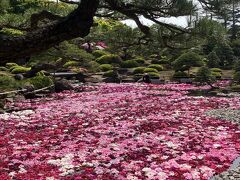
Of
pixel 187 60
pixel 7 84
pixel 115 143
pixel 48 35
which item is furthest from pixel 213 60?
pixel 48 35

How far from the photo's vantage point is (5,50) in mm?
3564

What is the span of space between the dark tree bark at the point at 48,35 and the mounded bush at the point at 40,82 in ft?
81.7

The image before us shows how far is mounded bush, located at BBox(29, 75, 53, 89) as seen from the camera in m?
28.2

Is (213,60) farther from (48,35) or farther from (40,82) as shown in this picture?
(48,35)

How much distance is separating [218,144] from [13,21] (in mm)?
7286

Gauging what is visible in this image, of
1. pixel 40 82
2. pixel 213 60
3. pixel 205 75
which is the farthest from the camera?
pixel 213 60

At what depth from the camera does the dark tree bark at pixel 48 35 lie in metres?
3.60

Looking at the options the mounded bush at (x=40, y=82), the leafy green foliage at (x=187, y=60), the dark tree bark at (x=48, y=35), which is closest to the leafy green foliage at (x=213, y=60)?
the leafy green foliage at (x=187, y=60)

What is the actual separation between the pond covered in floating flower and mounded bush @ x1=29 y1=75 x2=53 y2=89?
27.8 feet

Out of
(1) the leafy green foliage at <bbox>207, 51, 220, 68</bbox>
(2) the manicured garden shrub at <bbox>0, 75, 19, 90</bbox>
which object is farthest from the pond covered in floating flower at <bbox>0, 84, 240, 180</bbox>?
(1) the leafy green foliage at <bbox>207, 51, 220, 68</bbox>

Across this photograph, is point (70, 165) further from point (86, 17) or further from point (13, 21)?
point (86, 17)

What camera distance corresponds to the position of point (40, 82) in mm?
28891

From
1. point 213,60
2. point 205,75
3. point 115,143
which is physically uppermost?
point 213,60

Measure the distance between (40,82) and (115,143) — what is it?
18.5m
